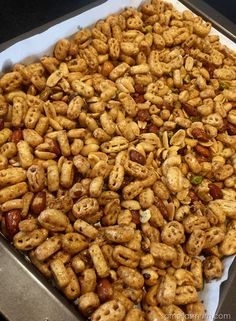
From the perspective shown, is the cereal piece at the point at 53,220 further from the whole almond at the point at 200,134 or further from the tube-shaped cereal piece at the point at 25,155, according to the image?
the whole almond at the point at 200,134

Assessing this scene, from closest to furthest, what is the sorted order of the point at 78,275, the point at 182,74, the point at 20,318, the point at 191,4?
the point at 20,318 → the point at 78,275 → the point at 182,74 → the point at 191,4

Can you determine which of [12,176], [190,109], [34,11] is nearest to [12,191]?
[12,176]

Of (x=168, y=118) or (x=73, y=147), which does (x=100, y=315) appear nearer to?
(x=73, y=147)

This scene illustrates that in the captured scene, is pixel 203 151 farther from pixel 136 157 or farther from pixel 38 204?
pixel 38 204

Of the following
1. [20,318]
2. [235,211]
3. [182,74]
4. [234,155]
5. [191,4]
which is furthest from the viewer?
[191,4]

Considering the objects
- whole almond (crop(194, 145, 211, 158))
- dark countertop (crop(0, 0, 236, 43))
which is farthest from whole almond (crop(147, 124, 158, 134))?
dark countertop (crop(0, 0, 236, 43))

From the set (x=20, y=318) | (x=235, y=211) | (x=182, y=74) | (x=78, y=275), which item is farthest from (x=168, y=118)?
(x=20, y=318)

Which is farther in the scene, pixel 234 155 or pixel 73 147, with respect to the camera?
pixel 234 155

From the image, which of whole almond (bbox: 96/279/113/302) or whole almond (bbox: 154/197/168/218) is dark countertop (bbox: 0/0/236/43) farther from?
whole almond (bbox: 96/279/113/302)
